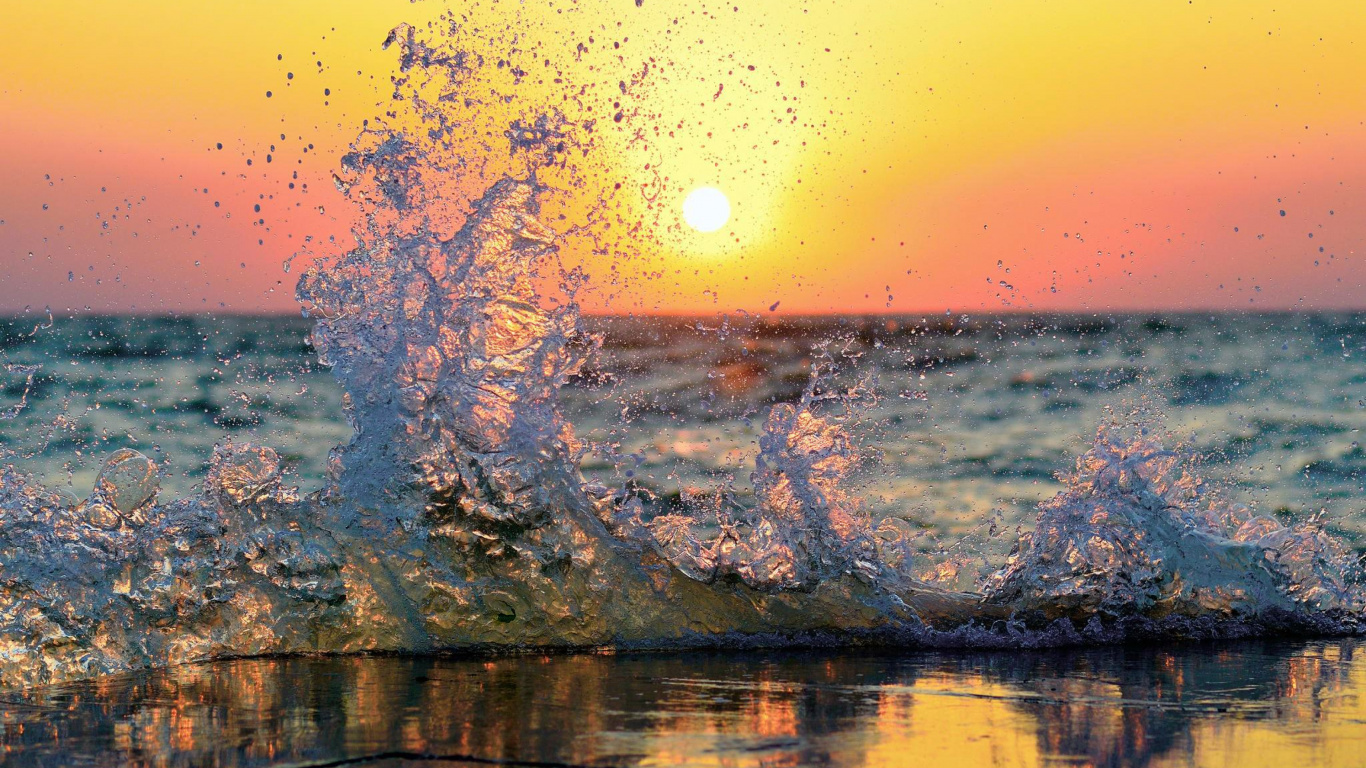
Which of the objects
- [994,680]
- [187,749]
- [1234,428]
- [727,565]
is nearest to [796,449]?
[727,565]

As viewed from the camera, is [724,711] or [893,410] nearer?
[724,711]

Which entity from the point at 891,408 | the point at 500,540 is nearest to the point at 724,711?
the point at 500,540

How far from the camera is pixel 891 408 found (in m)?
16.4

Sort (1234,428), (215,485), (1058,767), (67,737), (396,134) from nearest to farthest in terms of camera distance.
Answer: (1058,767) → (67,737) → (215,485) → (396,134) → (1234,428)

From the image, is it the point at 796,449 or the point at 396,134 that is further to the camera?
the point at 396,134

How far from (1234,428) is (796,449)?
10.2 m

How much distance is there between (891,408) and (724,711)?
524 inches

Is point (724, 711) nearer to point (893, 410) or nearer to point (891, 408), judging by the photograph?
point (893, 410)

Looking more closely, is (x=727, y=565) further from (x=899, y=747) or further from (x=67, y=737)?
(x=67, y=737)

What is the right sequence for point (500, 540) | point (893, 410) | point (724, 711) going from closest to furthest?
point (724, 711) < point (500, 540) < point (893, 410)

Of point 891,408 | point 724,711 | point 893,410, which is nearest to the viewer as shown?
point 724,711

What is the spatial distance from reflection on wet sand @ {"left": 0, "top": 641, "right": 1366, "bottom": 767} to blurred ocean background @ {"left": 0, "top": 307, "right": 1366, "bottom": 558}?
1.53 meters

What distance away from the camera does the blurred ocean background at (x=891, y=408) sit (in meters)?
9.94

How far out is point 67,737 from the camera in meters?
3.06
